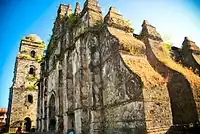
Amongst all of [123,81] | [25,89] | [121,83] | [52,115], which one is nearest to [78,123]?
[121,83]

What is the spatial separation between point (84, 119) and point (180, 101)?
14.4 feet

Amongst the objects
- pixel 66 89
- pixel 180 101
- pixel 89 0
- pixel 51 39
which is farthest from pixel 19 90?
pixel 180 101

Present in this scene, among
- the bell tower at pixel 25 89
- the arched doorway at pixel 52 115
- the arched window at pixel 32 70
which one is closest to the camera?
the arched doorway at pixel 52 115

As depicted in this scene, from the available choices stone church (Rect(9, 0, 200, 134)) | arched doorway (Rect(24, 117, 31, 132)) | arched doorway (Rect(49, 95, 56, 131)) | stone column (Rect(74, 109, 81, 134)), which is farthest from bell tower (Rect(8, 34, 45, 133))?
stone column (Rect(74, 109, 81, 134))

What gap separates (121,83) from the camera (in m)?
6.72

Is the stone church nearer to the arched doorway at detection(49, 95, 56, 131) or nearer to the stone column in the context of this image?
the stone column

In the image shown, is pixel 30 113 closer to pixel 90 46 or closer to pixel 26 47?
pixel 26 47

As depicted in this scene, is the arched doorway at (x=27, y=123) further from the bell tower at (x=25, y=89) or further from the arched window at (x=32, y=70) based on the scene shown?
the arched window at (x=32, y=70)

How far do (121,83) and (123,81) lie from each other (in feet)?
0.74

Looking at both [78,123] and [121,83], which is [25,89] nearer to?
[78,123]

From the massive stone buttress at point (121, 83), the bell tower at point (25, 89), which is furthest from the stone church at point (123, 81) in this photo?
the bell tower at point (25, 89)

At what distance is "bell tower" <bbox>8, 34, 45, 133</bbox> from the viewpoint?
21761 mm

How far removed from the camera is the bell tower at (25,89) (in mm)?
21761

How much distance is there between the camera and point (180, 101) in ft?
22.8
